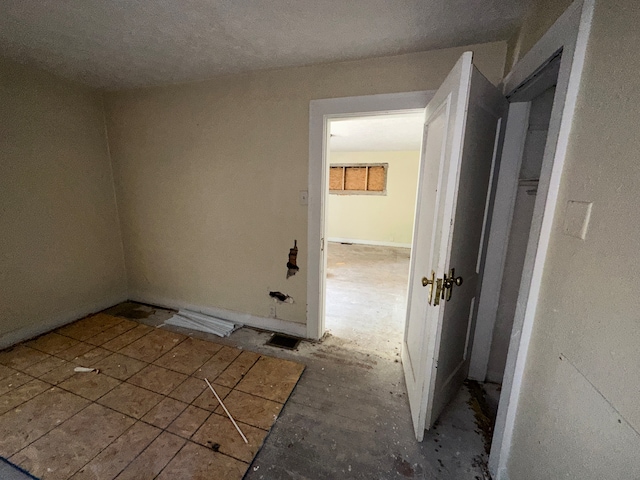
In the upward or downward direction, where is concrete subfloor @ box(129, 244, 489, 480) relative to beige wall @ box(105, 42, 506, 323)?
downward

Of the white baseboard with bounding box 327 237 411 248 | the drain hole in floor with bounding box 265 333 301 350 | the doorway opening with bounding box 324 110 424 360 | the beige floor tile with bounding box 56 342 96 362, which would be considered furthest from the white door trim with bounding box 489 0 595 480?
the white baseboard with bounding box 327 237 411 248

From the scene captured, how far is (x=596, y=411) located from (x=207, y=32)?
95.9 inches

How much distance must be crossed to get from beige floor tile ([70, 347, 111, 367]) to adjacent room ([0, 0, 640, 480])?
0.06 feet

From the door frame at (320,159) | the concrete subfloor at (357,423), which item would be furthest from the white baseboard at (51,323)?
the door frame at (320,159)

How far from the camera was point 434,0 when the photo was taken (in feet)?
3.97

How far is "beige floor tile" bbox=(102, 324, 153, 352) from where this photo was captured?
7.04 feet

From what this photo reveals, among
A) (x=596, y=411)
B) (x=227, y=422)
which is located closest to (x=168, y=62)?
(x=227, y=422)

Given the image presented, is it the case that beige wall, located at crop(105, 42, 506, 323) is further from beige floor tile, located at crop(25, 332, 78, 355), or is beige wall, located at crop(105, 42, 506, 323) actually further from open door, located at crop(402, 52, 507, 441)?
beige floor tile, located at crop(25, 332, 78, 355)

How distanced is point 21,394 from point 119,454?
98cm

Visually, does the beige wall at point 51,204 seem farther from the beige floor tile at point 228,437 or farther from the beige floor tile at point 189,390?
the beige floor tile at point 228,437

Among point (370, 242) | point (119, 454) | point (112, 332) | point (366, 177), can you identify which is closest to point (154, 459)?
point (119, 454)

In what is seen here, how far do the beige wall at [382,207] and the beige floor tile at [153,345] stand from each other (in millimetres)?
4081

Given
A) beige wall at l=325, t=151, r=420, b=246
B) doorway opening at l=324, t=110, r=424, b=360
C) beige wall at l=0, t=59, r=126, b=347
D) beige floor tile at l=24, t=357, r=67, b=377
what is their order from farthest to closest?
beige wall at l=325, t=151, r=420, b=246
doorway opening at l=324, t=110, r=424, b=360
beige wall at l=0, t=59, r=126, b=347
beige floor tile at l=24, t=357, r=67, b=377

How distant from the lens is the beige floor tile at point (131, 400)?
1.55 m
